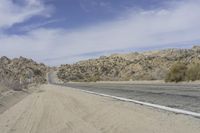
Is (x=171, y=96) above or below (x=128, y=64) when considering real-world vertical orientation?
below

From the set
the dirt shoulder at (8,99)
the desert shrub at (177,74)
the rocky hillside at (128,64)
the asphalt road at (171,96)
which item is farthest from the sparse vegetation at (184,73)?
the rocky hillside at (128,64)

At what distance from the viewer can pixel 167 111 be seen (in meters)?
16.0

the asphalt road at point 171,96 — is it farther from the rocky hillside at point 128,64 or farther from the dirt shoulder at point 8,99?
the rocky hillside at point 128,64

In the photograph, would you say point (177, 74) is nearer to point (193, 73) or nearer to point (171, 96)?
point (193, 73)

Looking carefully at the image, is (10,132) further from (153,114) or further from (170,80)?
(170,80)

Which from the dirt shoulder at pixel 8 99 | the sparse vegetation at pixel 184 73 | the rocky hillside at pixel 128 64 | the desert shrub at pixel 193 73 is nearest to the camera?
the dirt shoulder at pixel 8 99

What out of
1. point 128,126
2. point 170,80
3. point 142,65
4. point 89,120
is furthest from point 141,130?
point 142,65

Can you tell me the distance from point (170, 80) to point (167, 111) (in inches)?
1375

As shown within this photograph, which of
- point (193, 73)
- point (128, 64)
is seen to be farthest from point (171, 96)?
point (128, 64)

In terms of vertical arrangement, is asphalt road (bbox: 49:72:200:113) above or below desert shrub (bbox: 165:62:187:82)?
below

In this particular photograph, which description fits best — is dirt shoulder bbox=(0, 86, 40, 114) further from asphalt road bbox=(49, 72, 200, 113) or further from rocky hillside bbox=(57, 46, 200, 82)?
rocky hillside bbox=(57, 46, 200, 82)

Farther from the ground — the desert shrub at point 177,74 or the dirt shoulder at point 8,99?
the desert shrub at point 177,74

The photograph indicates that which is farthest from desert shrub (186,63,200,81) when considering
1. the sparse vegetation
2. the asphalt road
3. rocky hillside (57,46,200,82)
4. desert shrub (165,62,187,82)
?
rocky hillside (57,46,200,82)

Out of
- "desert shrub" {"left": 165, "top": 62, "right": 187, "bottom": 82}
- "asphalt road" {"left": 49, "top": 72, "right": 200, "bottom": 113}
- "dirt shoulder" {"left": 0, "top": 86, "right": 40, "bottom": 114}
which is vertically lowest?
"dirt shoulder" {"left": 0, "top": 86, "right": 40, "bottom": 114}
